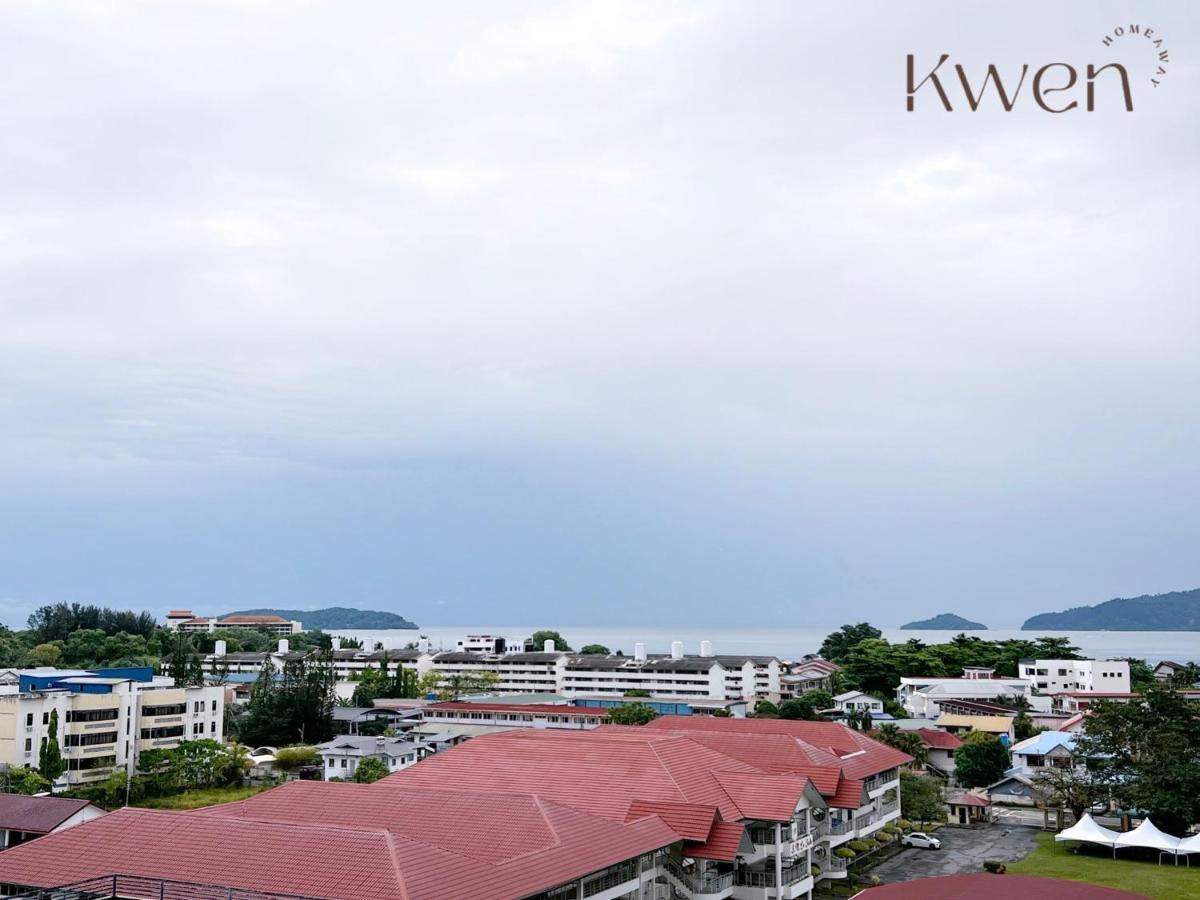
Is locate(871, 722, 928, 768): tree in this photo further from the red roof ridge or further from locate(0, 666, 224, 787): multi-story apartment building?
locate(0, 666, 224, 787): multi-story apartment building

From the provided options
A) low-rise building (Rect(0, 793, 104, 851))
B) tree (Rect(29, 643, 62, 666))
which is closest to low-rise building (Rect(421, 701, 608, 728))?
low-rise building (Rect(0, 793, 104, 851))

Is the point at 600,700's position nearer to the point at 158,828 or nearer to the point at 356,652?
the point at 356,652

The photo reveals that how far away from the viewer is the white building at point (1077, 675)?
3243 inches

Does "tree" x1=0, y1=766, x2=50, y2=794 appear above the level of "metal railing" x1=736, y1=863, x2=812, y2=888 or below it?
above

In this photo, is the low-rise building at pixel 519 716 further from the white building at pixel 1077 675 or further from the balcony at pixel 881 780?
the white building at pixel 1077 675

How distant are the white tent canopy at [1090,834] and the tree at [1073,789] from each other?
269cm

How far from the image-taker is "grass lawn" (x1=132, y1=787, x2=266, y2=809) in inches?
1747

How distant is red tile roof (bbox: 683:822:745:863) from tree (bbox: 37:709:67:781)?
32.3m

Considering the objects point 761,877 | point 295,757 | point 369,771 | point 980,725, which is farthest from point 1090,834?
point 295,757

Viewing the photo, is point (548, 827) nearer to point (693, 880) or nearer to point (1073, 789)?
point (693, 880)

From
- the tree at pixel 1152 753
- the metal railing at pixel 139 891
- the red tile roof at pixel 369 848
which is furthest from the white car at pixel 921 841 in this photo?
the metal railing at pixel 139 891

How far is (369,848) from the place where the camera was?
2108 centimetres

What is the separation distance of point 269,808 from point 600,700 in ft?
181

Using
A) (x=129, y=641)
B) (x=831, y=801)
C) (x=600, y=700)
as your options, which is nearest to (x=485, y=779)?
(x=831, y=801)
